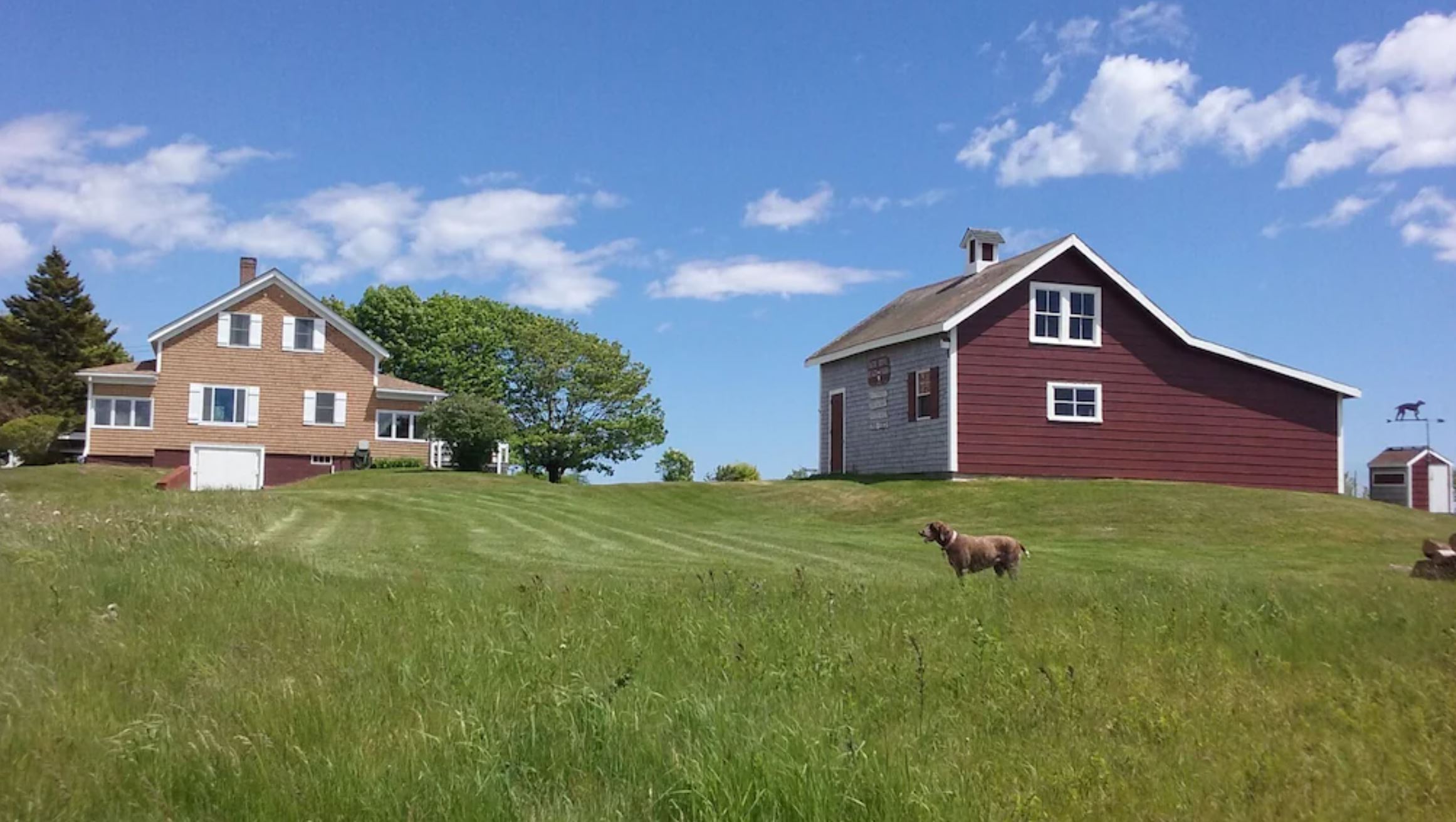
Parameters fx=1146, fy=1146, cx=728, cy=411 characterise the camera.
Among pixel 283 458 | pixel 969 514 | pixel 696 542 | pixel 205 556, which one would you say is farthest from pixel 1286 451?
pixel 283 458

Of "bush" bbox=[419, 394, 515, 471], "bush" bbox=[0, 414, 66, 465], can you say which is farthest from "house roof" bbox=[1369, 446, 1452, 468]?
"bush" bbox=[0, 414, 66, 465]

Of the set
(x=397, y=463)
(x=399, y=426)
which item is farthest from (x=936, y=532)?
(x=399, y=426)

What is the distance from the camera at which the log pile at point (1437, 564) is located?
14336mm

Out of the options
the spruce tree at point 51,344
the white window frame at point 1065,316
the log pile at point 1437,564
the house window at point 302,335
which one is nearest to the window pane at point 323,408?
the house window at point 302,335

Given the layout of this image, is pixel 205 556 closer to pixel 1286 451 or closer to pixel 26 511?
pixel 26 511

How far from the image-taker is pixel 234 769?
19.8ft

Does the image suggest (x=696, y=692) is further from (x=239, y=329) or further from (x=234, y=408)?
(x=239, y=329)

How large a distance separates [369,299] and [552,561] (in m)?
55.7

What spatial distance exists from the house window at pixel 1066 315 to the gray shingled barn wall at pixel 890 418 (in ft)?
9.80

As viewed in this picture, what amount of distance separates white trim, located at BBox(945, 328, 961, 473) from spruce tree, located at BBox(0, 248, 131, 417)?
44.0 m

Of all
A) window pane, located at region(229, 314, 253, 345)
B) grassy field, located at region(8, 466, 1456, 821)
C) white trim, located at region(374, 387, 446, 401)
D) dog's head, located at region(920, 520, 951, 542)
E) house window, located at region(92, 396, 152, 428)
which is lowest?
grassy field, located at region(8, 466, 1456, 821)

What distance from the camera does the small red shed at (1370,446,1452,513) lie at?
140 feet

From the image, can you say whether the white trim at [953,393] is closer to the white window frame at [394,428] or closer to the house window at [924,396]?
the house window at [924,396]

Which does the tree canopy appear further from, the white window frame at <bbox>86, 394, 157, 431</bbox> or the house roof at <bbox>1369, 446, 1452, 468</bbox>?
the house roof at <bbox>1369, 446, 1452, 468</bbox>
